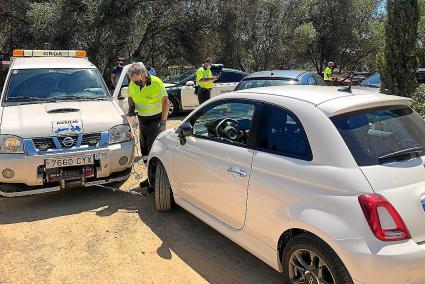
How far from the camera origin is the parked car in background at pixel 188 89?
13.1 meters

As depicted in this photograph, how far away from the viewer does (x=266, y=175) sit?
329 cm

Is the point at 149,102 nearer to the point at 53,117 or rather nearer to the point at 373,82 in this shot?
the point at 53,117

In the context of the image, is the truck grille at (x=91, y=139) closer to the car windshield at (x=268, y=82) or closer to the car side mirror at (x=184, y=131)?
the car side mirror at (x=184, y=131)

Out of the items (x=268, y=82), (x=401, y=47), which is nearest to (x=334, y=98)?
(x=401, y=47)

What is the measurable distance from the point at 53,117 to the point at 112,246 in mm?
2018

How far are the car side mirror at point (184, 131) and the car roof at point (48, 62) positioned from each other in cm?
Answer: 302

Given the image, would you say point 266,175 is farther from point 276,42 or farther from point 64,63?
point 276,42

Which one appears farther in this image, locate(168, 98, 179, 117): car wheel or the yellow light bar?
locate(168, 98, 179, 117): car wheel

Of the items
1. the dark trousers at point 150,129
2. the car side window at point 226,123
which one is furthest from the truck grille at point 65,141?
the car side window at point 226,123

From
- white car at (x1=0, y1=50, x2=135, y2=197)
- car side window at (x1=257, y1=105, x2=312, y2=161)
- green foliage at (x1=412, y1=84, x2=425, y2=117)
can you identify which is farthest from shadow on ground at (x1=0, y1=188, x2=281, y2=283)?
green foliage at (x1=412, y1=84, x2=425, y2=117)

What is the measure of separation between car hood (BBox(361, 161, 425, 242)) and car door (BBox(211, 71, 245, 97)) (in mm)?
10645

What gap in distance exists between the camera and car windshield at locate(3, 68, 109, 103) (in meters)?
6.11

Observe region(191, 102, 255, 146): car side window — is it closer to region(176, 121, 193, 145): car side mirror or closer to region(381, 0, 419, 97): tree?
region(176, 121, 193, 145): car side mirror

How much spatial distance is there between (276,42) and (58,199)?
21.9 meters
